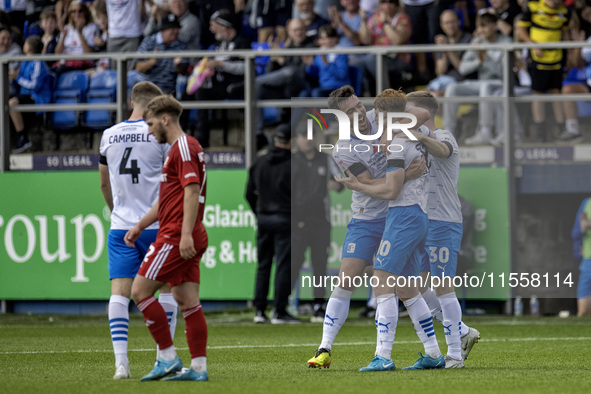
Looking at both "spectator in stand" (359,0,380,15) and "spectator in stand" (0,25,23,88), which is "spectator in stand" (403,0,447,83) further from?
"spectator in stand" (0,25,23,88)

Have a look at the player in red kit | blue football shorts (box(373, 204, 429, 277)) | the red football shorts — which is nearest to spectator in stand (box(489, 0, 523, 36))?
blue football shorts (box(373, 204, 429, 277))

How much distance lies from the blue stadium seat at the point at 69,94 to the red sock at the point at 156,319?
8.83m

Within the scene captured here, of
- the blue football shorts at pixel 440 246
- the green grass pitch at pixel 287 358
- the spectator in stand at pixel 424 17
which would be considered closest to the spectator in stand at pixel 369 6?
the spectator in stand at pixel 424 17

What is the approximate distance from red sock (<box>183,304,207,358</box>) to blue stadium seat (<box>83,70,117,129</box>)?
880cm

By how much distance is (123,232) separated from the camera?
8273 mm

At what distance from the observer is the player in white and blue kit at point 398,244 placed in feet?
27.9

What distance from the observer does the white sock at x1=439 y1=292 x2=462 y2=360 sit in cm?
884

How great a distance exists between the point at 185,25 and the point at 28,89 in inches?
110

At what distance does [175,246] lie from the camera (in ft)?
24.3

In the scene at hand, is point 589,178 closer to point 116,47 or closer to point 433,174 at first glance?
point 433,174

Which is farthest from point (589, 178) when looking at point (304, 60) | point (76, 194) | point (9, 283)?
point (9, 283)

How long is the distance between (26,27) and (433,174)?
11.9 m

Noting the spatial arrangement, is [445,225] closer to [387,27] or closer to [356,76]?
[356,76]

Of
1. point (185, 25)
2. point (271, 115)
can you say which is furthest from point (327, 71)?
point (185, 25)
